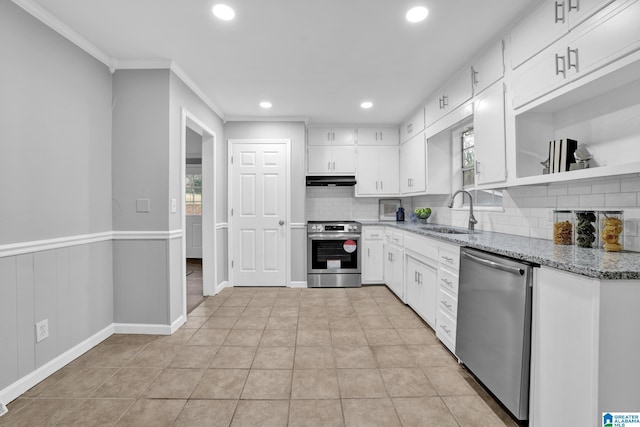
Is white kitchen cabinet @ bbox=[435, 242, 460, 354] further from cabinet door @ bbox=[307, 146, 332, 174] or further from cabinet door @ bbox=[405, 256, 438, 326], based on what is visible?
cabinet door @ bbox=[307, 146, 332, 174]

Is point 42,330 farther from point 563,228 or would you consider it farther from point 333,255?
point 563,228

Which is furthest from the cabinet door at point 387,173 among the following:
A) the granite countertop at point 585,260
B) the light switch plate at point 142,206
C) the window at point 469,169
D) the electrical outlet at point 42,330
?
the electrical outlet at point 42,330

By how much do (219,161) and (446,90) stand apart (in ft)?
9.62

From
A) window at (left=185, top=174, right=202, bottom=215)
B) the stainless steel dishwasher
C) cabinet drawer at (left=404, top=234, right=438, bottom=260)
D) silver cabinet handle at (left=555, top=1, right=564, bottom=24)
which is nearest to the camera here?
the stainless steel dishwasher

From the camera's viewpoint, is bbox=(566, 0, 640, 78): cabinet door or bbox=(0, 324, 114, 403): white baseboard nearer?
bbox=(566, 0, 640, 78): cabinet door

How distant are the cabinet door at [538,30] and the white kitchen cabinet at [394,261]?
6.87ft

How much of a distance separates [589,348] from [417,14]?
212 centimetres

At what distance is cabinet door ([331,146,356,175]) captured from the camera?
478 centimetres

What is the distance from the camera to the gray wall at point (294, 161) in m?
4.39

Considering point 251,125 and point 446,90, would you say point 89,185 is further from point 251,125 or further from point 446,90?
point 446,90

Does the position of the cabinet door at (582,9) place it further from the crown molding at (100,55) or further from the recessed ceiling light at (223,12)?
the crown molding at (100,55)

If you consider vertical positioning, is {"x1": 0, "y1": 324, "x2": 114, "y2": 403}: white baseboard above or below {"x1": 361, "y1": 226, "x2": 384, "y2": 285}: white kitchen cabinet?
below

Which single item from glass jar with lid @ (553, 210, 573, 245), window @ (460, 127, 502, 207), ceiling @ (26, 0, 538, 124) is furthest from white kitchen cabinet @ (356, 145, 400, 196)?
glass jar with lid @ (553, 210, 573, 245)

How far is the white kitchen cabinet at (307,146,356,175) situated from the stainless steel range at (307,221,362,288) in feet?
3.06
